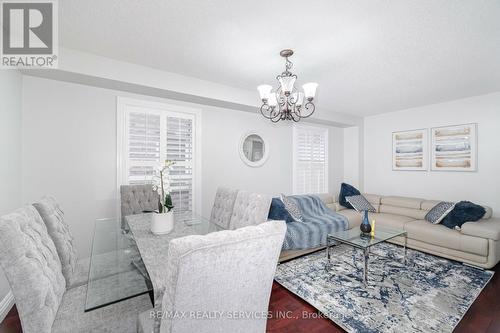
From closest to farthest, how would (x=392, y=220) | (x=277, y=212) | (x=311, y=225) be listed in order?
1. (x=277, y=212)
2. (x=311, y=225)
3. (x=392, y=220)

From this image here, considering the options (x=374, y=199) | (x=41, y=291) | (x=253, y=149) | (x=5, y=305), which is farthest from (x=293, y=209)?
(x=5, y=305)

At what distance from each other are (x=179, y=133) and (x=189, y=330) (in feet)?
8.85

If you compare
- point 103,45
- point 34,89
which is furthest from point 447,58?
point 34,89

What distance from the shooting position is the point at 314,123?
4.74m

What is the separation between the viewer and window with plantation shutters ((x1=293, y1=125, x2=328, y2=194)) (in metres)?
A: 4.51

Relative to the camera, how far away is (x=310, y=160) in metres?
4.73

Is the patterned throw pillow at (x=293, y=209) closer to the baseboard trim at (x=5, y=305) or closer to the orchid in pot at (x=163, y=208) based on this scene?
the orchid in pot at (x=163, y=208)

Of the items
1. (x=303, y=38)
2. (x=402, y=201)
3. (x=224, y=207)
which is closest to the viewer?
(x=303, y=38)

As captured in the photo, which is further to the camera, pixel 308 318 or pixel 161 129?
pixel 161 129

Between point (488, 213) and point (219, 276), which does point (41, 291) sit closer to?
point (219, 276)

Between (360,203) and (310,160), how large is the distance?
1.33 m

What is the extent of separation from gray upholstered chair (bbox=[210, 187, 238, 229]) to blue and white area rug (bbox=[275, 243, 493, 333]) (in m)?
0.94

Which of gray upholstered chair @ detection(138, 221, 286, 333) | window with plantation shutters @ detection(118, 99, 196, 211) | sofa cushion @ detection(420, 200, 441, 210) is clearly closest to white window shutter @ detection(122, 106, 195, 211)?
window with plantation shutters @ detection(118, 99, 196, 211)

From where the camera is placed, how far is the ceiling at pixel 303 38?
1.63 metres
